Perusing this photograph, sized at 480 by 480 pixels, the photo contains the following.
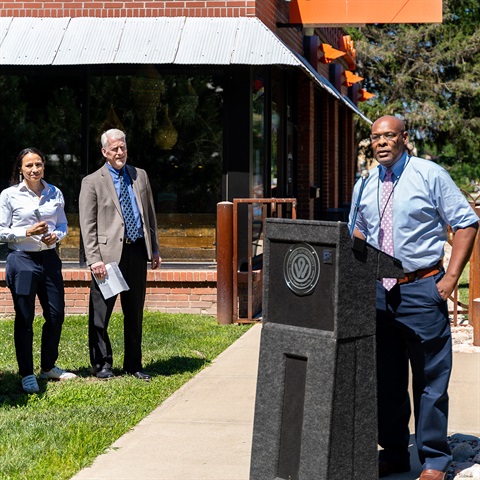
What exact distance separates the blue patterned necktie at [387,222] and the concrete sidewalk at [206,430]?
1106mm

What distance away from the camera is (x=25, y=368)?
8039 millimetres

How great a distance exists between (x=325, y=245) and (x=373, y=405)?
824 millimetres

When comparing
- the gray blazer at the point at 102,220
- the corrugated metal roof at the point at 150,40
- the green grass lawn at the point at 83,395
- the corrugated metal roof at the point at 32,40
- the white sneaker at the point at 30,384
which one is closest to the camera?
the green grass lawn at the point at 83,395

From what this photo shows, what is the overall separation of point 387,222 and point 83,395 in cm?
316

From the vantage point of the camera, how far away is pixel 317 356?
197 inches

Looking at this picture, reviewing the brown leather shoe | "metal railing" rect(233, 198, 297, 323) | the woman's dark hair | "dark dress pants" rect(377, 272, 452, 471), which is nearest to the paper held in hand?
the woman's dark hair

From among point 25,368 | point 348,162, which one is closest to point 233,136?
point 25,368

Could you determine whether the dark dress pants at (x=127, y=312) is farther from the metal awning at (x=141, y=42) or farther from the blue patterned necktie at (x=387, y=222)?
the metal awning at (x=141, y=42)

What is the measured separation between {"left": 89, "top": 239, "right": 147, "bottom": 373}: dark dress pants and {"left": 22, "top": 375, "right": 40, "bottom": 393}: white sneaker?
626 mm

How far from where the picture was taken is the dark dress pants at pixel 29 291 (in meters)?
8.01

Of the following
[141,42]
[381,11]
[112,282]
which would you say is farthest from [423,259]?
[381,11]

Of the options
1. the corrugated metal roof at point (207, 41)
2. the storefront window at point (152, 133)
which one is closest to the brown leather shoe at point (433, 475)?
the corrugated metal roof at point (207, 41)

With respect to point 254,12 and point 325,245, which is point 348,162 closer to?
point 254,12

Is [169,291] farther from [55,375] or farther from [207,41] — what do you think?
[55,375]
